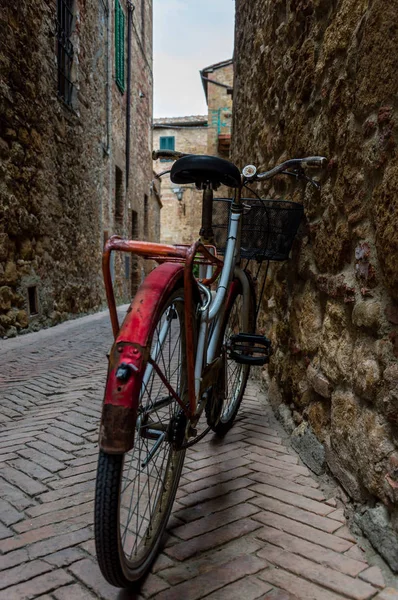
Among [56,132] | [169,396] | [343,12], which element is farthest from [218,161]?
[56,132]

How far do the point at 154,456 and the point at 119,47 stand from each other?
11808 mm

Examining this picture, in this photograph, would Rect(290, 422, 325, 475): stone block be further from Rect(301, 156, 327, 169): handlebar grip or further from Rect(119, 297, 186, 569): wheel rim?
Rect(301, 156, 327, 169): handlebar grip

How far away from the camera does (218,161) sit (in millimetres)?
1852

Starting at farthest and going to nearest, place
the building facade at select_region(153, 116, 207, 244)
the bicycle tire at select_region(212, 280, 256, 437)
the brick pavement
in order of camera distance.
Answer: the building facade at select_region(153, 116, 207, 244), the bicycle tire at select_region(212, 280, 256, 437), the brick pavement

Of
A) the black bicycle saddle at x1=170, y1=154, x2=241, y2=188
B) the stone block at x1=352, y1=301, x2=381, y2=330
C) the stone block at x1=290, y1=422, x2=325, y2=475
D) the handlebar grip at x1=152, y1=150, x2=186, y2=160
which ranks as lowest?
the stone block at x1=290, y1=422, x2=325, y2=475

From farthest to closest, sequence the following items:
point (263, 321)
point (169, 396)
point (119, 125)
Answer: point (119, 125)
point (263, 321)
point (169, 396)

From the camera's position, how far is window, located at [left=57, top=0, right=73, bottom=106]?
6.95 meters

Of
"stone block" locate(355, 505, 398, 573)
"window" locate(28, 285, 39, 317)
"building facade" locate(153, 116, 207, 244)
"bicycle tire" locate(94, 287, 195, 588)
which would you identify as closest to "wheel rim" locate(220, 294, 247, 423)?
"bicycle tire" locate(94, 287, 195, 588)

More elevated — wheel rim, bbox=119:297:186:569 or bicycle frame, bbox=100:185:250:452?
bicycle frame, bbox=100:185:250:452

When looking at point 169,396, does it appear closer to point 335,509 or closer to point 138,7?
point 335,509

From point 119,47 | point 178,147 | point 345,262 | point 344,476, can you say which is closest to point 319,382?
point 344,476

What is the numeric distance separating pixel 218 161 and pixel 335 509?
132 centimetres

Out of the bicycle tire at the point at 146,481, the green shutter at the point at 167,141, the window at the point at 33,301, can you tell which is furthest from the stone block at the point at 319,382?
the green shutter at the point at 167,141

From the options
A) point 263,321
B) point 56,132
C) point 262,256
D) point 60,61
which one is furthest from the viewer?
point 60,61
